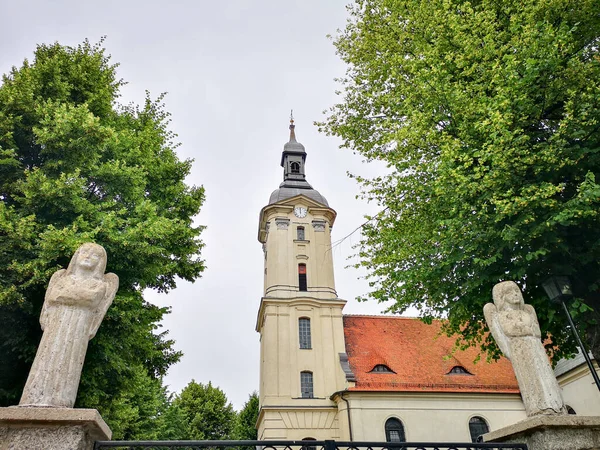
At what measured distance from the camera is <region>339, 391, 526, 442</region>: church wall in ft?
75.7

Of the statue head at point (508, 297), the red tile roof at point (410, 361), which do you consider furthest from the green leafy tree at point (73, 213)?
the red tile roof at point (410, 361)

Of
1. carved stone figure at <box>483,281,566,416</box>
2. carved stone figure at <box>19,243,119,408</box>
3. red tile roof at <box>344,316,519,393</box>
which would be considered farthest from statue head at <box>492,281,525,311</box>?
red tile roof at <box>344,316,519,393</box>

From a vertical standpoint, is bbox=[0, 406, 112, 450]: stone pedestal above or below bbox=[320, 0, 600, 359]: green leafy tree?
below

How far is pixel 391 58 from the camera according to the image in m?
12.0

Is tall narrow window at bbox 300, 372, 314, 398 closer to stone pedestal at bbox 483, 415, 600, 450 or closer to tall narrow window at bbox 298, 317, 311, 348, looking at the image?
tall narrow window at bbox 298, 317, 311, 348

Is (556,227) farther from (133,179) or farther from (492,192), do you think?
(133,179)

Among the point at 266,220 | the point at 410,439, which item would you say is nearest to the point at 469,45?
the point at 410,439

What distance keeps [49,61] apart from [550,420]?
1217 centimetres

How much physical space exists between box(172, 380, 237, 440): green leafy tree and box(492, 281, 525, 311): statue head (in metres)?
37.0

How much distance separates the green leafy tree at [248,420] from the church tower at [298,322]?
42.4 ft

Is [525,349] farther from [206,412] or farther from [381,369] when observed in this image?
[206,412]

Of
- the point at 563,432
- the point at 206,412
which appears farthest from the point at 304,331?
the point at 563,432

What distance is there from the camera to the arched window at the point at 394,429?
23.0 m

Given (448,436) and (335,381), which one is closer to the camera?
(448,436)
